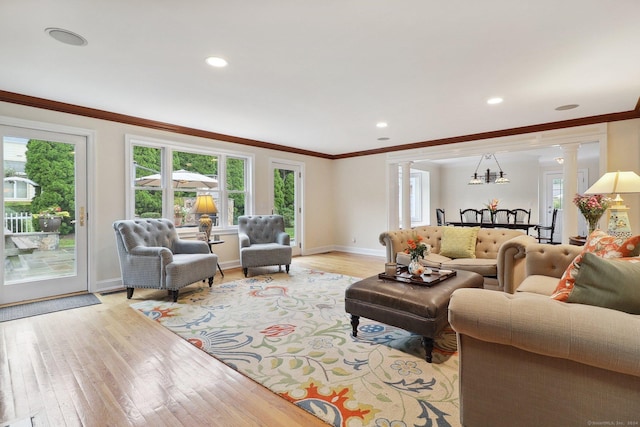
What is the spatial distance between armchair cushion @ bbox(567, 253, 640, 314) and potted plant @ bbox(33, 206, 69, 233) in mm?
4980

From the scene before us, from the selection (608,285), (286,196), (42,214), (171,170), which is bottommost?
(608,285)

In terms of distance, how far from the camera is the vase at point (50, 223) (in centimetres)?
380

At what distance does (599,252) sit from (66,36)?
405 cm

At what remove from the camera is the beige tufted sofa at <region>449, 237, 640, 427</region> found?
1.12 metres

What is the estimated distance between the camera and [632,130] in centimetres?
418

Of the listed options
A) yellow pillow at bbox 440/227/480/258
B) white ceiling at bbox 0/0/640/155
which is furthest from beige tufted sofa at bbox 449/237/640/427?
yellow pillow at bbox 440/227/480/258

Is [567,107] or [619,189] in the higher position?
[567,107]

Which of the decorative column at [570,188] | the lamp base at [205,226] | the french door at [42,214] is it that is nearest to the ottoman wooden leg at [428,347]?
the lamp base at [205,226]

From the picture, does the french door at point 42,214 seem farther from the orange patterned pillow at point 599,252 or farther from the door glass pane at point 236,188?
the orange patterned pillow at point 599,252

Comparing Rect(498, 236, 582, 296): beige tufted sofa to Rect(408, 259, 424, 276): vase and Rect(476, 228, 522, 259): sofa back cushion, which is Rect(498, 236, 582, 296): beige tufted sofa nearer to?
Rect(476, 228, 522, 259): sofa back cushion

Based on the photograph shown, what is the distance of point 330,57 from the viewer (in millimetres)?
2643

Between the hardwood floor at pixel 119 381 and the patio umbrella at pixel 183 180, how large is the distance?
222 cm

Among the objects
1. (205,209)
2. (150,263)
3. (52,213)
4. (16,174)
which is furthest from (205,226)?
(16,174)

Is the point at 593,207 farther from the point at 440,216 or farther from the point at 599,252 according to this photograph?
the point at 440,216
